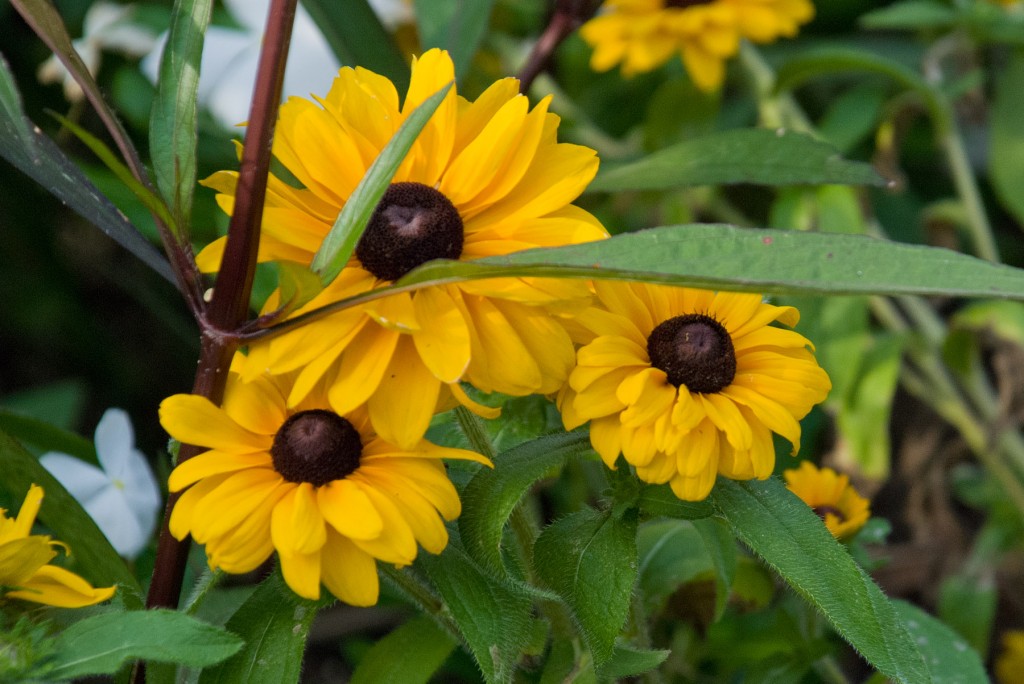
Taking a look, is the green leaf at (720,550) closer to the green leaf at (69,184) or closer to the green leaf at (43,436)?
the green leaf at (69,184)

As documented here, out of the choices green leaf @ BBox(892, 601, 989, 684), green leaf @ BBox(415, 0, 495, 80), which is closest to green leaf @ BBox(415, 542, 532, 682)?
green leaf @ BBox(892, 601, 989, 684)

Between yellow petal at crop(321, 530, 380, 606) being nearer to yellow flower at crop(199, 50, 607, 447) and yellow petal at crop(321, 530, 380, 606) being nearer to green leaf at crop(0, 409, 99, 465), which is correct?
yellow flower at crop(199, 50, 607, 447)

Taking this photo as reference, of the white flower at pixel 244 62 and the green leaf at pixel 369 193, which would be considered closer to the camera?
the green leaf at pixel 369 193

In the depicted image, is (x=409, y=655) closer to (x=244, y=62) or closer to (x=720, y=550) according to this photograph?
(x=720, y=550)

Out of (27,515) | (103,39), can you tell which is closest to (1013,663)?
(27,515)

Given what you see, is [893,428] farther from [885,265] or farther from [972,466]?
[885,265]

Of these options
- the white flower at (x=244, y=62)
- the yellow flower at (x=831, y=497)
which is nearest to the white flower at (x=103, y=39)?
the white flower at (x=244, y=62)

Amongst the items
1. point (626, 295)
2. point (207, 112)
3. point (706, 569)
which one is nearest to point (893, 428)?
point (706, 569)

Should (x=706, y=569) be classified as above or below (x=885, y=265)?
below
